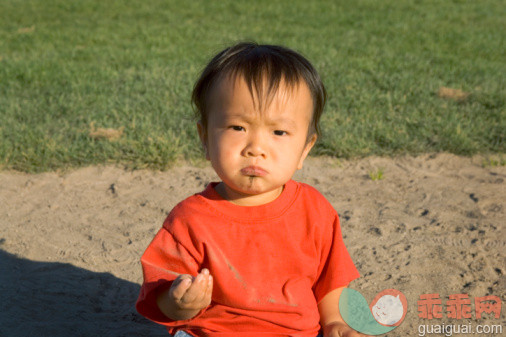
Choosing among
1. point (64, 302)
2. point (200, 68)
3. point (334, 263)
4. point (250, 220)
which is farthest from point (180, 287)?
point (200, 68)

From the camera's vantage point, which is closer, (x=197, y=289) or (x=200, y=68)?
(x=197, y=289)

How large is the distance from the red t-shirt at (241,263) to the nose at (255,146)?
0.67 ft

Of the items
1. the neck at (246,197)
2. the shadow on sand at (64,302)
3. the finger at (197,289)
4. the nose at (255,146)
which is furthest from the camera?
the shadow on sand at (64,302)

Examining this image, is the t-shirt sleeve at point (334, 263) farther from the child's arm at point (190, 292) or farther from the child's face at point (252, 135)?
the child's arm at point (190, 292)

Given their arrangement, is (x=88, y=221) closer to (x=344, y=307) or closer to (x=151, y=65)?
(x=344, y=307)

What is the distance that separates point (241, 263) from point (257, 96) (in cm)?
49

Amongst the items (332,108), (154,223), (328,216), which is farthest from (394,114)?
(328,216)

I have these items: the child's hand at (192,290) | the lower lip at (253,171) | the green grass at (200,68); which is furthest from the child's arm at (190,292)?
the green grass at (200,68)

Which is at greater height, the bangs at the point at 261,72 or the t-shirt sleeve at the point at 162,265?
the bangs at the point at 261,72

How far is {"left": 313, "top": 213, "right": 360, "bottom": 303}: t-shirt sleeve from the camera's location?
194cm

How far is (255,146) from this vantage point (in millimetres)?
1704

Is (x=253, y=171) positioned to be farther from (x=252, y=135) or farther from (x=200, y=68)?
(x=200, y=68)

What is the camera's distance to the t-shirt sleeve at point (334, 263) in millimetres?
1941

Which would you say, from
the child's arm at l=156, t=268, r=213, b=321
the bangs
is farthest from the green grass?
the child's arm at l=156, t=268, r=213, b=321
